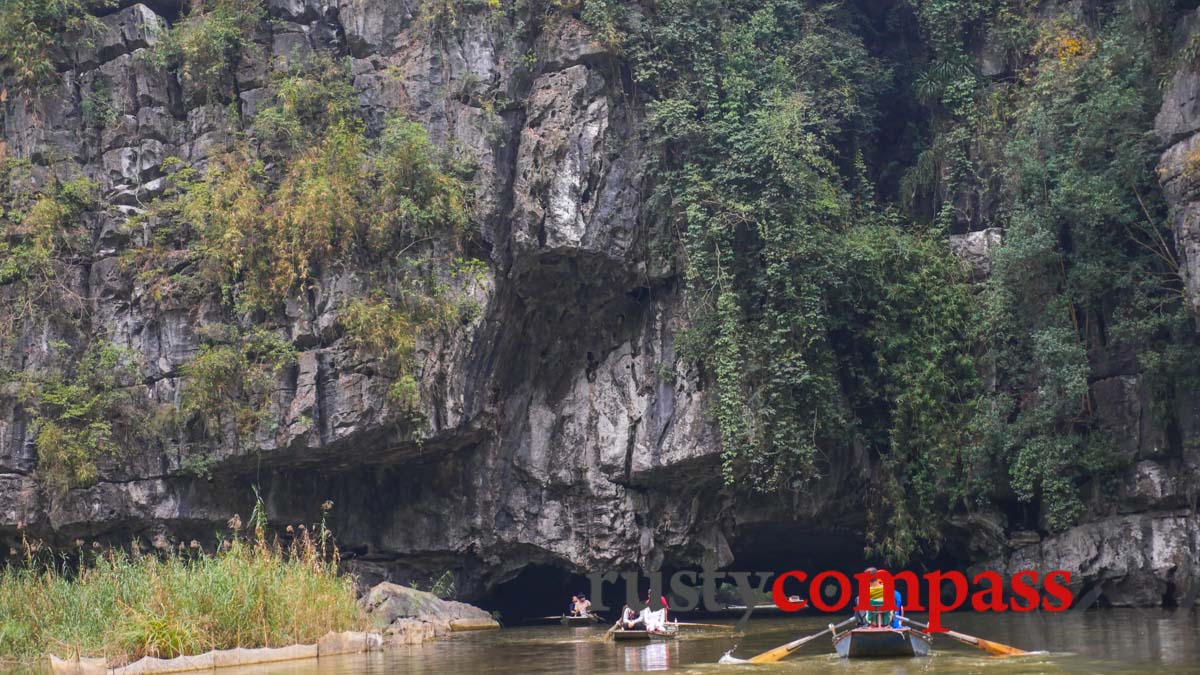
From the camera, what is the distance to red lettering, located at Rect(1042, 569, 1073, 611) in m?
18.9

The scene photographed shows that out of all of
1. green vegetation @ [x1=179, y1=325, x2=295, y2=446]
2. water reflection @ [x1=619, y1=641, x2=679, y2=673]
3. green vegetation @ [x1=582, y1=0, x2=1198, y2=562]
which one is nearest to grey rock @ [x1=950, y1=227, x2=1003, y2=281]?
green vegetation @ [x1=582, y1=0, x2=1198, y2=562]

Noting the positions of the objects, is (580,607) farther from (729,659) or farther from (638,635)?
(729,659)

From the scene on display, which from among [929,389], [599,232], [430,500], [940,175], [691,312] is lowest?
[430,500]

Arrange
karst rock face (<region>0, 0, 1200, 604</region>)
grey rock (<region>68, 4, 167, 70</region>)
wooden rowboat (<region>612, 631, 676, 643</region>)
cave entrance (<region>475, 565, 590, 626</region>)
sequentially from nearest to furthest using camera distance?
wooden rowboat (<region>612, 631, 676, 643</region>), karst rock face (<region>0, 0, 1200, 604</region>), grey rock (<region>68, 4, 167, 70</region>), cave entrance (<region>475, 565, 590, 626</region>)

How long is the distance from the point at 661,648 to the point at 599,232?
314 inches

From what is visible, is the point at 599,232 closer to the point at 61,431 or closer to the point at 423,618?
the point at 423,618

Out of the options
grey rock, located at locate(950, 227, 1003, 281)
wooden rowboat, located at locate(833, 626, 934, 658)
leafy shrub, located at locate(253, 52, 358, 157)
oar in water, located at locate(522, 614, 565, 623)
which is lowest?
oar in water, located at locate(522, 614, 565, 623)

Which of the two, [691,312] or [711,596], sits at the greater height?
[691,312]

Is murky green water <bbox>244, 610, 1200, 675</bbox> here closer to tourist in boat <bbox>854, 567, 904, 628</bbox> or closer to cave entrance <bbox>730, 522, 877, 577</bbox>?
tourist in boat <bbox>854, 567, 904, 628</bbox>

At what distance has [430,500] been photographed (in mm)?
21781

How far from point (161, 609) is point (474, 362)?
893cm

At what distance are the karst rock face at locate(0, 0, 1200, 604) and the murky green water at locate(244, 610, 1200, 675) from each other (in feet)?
9.45

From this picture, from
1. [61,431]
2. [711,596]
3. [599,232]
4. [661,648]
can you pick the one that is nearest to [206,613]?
[661,648]

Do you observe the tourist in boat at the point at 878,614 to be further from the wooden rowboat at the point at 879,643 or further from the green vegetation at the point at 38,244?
the green vegetation at the point at 38,244
